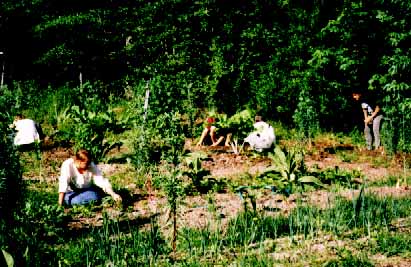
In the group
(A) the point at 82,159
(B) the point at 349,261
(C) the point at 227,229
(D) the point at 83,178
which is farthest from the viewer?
(D) the point at 83,178

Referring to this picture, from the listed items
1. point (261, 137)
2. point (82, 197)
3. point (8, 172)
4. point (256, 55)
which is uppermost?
point (256, 55)

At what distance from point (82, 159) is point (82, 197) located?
1.62 ft

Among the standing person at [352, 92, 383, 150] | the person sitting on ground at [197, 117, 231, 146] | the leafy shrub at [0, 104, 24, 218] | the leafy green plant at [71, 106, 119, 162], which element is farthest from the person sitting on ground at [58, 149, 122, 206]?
the standing person at [352, 92, 383, 150]

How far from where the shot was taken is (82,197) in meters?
7.07

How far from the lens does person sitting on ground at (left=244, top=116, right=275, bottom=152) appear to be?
11234 millimetres

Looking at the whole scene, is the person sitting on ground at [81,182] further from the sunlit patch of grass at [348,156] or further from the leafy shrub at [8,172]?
the sunlit patch of grass at [348,156]

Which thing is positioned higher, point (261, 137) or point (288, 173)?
point (261, 137)

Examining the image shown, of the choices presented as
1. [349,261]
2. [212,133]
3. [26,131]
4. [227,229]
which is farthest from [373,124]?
[349,261]

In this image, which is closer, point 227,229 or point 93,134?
point 227,229

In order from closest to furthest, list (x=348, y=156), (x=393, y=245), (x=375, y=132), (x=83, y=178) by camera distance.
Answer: (x=393, y=245) < (x=83, y=178) < (x=348, y=156) < (x=375, y=132)

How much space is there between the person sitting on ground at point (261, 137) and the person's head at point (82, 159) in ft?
16.2

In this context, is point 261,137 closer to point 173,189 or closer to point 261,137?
point 261,137

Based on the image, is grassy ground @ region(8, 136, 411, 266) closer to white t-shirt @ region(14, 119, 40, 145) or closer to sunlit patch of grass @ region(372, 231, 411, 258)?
sunlit patch of grass @ region(372, 231, 411, 258)

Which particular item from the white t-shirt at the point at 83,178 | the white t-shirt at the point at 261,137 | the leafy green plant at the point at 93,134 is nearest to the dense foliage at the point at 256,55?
the white t-shirt at the point at 261,137
